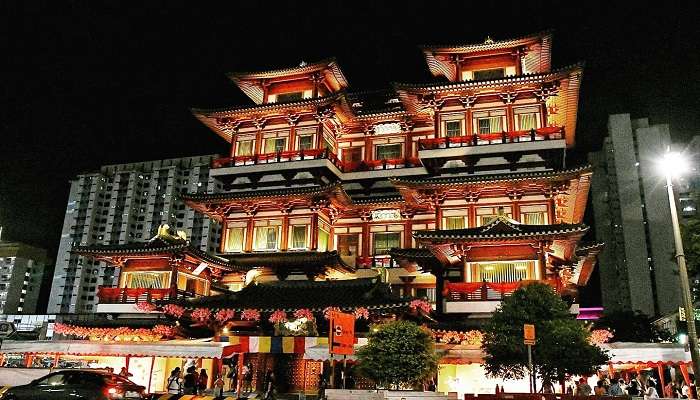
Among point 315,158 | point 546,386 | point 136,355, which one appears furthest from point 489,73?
point 136,355

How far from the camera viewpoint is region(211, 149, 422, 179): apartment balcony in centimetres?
4075

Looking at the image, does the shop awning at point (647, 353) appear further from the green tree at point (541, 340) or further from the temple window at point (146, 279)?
the temple window at point (146, 279)

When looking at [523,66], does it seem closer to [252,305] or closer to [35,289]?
[252,305]

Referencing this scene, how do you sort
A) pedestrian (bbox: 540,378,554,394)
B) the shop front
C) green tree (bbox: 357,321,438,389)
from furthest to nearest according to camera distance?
1. the shop front
2. pedestrian (bbox: 540,378,554,394)
3. green tree (bbox: 357,321,438,389)

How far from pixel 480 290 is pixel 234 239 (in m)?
19.8

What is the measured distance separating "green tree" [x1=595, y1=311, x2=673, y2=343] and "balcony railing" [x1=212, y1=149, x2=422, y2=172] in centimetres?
3013

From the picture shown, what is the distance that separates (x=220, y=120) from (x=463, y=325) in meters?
25.4

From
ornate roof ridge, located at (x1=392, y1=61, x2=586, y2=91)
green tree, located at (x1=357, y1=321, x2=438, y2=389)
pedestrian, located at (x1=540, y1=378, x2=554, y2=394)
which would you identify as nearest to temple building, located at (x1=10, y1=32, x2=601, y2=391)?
ornate roof ridge, located at (x1=392, y1=61, x2=586, y2=91)

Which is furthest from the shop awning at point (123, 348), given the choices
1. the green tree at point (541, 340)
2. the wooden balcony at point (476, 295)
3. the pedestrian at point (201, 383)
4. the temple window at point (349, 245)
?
the temple window at point (349, 245)

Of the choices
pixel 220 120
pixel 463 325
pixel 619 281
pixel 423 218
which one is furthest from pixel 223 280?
pixel 619 281

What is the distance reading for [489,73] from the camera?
4009cm

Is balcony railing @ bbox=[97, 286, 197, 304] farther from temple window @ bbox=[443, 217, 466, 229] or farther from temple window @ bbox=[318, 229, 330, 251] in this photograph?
temple window @ bbox=[443, 217, 466, 229]

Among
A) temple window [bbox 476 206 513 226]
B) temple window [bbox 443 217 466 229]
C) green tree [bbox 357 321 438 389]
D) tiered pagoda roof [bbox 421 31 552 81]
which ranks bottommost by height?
green tree [bbox 357 321 438 389]

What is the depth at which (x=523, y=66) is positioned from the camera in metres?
39.4
